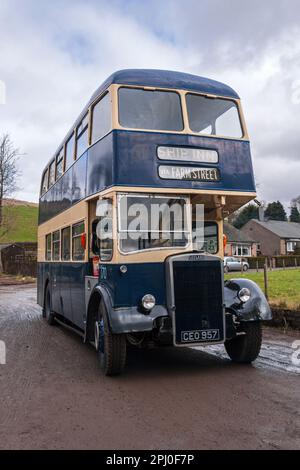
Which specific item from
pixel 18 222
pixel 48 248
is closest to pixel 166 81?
pixel 48 248

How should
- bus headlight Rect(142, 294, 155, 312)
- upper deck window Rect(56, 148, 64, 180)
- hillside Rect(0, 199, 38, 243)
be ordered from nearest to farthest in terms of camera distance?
1. bus headlight Rect(142, 294, 155, 312)
2. upper deck window Rect(56, 148, 64, 180)
3. hillside Rect(0, 199, 38, 243)

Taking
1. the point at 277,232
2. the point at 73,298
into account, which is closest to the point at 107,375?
the point at 73,298

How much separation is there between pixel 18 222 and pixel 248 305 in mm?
58041

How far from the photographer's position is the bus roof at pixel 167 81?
7.51 metres

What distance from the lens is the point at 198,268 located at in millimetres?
7008

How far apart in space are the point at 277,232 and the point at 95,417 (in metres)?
78.3

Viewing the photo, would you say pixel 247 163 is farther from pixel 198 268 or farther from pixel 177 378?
pixel 177 378

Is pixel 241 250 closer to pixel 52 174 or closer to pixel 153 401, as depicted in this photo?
pixel 52 174

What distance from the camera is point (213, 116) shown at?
26.1ft

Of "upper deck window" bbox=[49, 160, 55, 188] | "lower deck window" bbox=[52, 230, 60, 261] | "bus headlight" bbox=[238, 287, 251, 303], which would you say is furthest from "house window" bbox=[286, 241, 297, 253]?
"bus headlight" bbox=[238, 287, 251, 303]

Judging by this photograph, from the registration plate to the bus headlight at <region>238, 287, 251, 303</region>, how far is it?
755mm

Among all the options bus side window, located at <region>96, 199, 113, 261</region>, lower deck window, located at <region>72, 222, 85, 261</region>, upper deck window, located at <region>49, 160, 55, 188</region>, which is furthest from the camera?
upper deck window, located at <region>49, 160, 55, 188</region>

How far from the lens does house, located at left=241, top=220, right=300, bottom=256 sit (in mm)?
78875

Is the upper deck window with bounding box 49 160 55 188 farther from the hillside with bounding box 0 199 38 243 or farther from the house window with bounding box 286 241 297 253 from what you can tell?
the house window with bounding box 286 241 297 253
